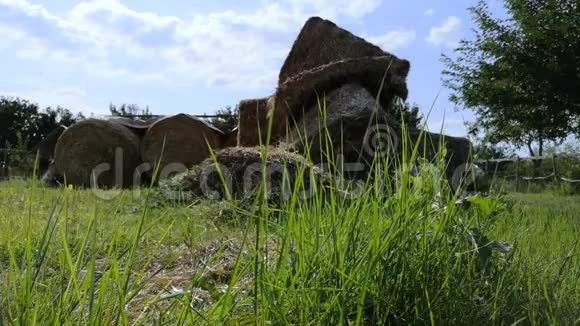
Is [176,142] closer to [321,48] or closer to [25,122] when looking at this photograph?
[321,48]

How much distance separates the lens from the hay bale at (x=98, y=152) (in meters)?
9.23

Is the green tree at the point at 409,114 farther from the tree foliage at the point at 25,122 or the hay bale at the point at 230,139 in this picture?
the tree foliage at the point at 25,122

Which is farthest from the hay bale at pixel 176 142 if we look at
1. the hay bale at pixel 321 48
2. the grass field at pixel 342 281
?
the grass field at pixel 342 281

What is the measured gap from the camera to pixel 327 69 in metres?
6.19

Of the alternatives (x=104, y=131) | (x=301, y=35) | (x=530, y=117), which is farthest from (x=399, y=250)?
(x=530, y=117)

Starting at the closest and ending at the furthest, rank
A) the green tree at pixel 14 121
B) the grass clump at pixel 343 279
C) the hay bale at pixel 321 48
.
Result: 1. the grass clump at pixel 343 279
2. the hay bale at pixel 321 48
3. the green tree at pixel 14 121

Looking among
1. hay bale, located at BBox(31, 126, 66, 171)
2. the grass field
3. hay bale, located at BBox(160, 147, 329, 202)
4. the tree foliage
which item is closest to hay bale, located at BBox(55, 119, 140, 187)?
hay bale, located at BBox(31, 126, 66, 171)

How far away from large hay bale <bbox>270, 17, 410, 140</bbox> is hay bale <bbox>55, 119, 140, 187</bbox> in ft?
11.1

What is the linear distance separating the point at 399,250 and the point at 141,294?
2.62ft

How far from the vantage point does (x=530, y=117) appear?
46.4 ft

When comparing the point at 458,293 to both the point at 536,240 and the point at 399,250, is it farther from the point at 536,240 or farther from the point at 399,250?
the point at 536,240

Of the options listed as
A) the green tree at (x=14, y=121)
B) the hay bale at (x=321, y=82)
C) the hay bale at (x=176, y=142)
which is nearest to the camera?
the hay bale at (x=321, y=82)

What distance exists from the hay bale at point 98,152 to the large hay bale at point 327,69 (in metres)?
3.37

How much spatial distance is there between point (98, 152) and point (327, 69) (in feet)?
15.7
